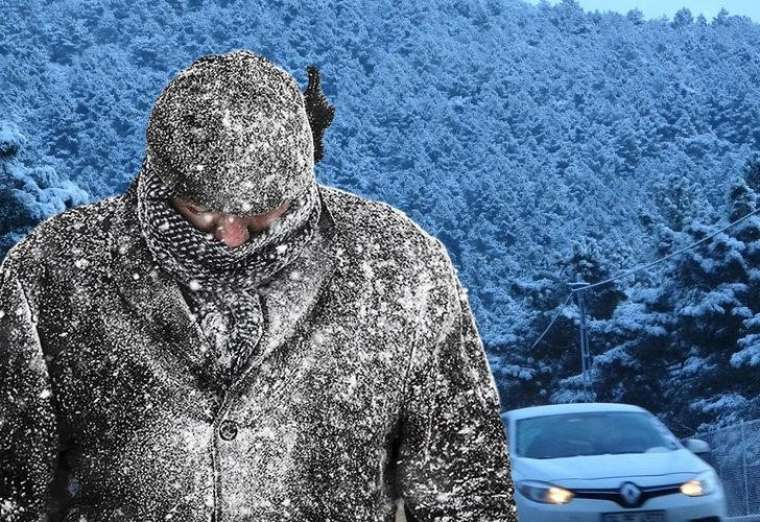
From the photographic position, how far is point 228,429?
5.56 ft

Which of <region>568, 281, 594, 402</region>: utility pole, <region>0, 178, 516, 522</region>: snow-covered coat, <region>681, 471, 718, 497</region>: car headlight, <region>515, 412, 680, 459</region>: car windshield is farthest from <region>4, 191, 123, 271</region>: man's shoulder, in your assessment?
<region>568, 281, 594, 402</region>: utility pole

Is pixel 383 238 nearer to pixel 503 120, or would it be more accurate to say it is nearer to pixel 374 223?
pixel 374 223

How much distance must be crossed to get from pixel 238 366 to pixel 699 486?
25.6 feet

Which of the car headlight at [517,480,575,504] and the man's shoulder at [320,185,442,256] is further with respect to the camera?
the car headlight at [517,480,575,504]

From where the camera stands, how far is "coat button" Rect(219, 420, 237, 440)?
5.56 ft

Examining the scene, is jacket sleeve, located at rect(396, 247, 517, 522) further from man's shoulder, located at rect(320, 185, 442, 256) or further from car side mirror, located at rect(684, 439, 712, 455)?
car side mirror, located at rect(684, 439, 712, 455)

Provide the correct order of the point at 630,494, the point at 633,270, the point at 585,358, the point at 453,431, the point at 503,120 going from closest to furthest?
1. the point at 453,431
2. the point at 630,494
3. the point at 585,358
4. the point at 633,270
5. the point at 503,120

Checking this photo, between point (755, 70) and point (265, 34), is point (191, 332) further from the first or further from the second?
point (265, 34)

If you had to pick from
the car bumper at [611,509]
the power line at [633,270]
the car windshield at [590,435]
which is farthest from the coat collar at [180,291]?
the power line at [633,270]

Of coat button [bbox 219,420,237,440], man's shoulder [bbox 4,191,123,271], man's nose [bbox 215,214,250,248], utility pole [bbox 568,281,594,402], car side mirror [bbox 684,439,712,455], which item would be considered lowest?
utility pole [bbox 568,281,594,402]

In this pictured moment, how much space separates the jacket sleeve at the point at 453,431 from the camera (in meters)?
1.83

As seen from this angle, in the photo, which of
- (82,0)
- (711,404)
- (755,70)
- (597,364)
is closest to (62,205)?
(711,404)

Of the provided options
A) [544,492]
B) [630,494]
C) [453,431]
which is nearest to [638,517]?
[630,494]

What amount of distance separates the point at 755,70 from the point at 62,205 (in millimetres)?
92949
